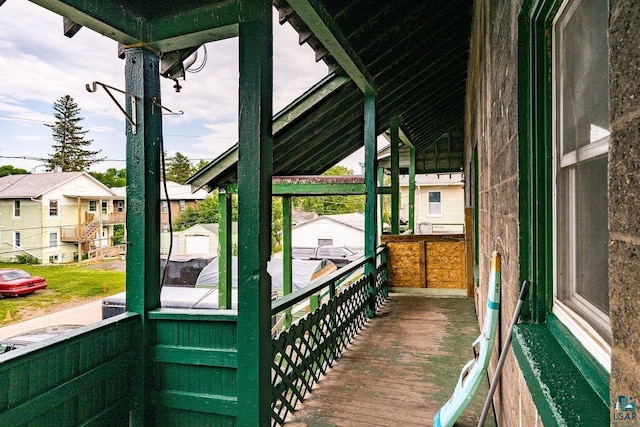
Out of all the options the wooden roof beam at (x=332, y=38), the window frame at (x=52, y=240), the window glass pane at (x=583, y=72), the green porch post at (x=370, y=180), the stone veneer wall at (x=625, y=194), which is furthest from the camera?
the green porch post at (x=370, y=180)

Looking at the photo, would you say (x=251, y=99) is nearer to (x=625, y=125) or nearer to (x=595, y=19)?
(x=595, y=19)

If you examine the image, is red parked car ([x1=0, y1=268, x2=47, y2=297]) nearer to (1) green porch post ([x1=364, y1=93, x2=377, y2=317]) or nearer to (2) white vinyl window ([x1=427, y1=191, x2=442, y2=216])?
(1) green porch post ([x1=364, y1=93, x2=377, y2=317])

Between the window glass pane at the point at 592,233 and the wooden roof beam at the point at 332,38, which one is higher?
the wooden roof beam at the point at 332,38

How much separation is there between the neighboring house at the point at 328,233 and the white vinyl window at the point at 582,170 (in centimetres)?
2271

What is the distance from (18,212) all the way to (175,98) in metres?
1.14

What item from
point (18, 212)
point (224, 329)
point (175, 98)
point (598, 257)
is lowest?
point (224, 329)

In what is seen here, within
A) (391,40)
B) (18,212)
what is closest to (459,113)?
(391,40)

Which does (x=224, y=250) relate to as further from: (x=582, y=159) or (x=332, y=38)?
(x=582, y=159)

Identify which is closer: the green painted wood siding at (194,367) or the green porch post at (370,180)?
Answer: the green painted wood siding at (194,367)

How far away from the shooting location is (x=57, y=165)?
8.55 feet

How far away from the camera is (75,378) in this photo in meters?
1.99

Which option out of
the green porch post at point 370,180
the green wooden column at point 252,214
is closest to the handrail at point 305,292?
the green wooden column at point 252,214

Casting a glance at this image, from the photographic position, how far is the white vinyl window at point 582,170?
1095 millimetres

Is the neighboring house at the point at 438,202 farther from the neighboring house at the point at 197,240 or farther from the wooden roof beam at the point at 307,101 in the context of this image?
the wooden roof beam at the point at 307,101
